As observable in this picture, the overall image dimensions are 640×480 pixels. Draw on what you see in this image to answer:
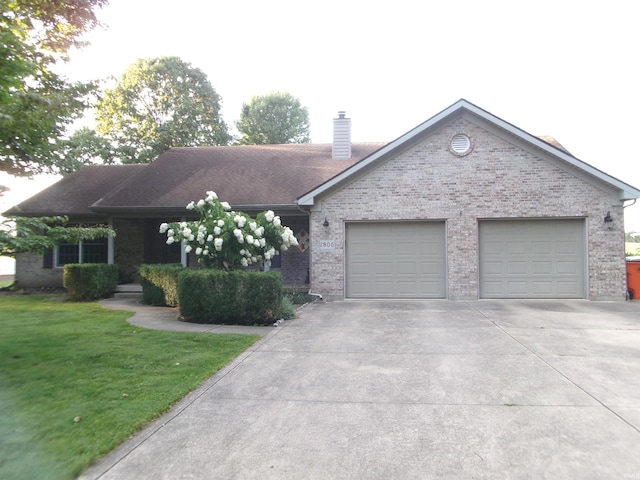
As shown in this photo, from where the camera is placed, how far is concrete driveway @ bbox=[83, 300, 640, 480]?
3.34 metres

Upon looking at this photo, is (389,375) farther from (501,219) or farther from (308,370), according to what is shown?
(501,219)

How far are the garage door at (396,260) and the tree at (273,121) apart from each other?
26.8 metres

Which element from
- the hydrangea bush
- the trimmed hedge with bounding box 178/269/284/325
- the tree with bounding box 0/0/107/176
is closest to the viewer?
the tree with bounding box 0/0/107/176

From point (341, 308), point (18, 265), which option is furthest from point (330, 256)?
point (18, 265)

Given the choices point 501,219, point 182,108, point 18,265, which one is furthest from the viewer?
point 182,108

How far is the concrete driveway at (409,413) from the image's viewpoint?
3340 millimetres

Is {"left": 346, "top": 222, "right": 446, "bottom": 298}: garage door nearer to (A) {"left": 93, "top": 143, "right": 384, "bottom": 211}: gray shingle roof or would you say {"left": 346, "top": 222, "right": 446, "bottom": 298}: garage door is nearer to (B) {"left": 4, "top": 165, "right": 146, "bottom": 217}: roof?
(A) {"left": 93, "top": 143, "right": 384, "bottom": 211}: gray shingle roof

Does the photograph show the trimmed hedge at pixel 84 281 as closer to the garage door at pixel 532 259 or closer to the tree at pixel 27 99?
the tree at pixel 27 99

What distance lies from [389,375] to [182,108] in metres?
29.4

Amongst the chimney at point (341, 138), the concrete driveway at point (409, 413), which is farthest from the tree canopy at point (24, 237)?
the chimney at point (341, 138)

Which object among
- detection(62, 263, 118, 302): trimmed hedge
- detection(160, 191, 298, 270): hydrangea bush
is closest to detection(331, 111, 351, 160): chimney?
detection(160, 191, 298, 270): hydrangea bush

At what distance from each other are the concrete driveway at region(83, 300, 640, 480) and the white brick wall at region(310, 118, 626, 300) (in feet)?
15.4

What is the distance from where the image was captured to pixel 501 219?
12.5m

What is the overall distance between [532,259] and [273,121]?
99.7 ft
